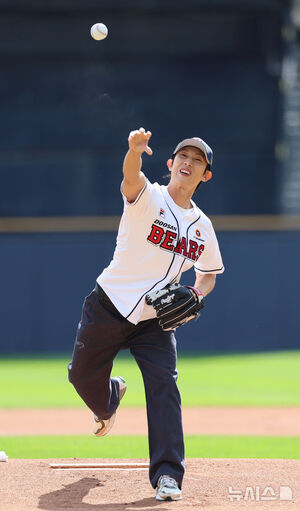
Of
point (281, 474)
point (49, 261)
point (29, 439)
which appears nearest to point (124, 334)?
point (281, 474)

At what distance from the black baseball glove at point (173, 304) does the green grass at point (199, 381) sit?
13.5ft

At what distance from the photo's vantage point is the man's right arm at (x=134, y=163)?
155 inches

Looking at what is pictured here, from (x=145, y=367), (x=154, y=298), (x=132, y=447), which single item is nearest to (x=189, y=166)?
(x=154, y=298)

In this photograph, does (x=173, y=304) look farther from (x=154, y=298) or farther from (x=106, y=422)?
(x=106, y=422)

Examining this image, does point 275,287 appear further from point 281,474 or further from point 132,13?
point 281,474

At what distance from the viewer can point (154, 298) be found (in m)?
4.11

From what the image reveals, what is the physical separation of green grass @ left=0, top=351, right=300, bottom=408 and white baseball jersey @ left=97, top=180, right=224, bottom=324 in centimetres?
418

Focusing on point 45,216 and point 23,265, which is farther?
point 45,216

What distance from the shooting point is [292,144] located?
14.2 metres

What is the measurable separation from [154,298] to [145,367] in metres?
0.34

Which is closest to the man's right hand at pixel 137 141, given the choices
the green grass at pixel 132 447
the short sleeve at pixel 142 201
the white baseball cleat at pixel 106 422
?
the short sleeve at pixel 142 201

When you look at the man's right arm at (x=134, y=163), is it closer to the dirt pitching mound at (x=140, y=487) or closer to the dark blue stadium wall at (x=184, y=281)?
the dirt pitching mound at (x=140, y=487)

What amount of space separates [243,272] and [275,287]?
1.60ft

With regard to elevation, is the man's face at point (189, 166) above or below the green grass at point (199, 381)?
above
